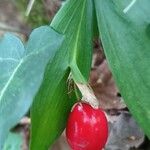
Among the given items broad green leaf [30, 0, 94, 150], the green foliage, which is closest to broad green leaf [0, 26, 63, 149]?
broad green leaf [30, 0, 94, 150]

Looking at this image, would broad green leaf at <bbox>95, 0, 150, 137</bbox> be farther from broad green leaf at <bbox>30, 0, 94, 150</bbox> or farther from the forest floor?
the forest floor

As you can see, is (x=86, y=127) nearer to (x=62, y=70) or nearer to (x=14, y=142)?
(x=62, y=70)

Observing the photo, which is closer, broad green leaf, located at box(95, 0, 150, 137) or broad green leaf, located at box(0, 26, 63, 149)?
broad green leaf, located at box(0, 26, 63, 149)

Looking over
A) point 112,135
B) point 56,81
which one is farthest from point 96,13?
point 112,135

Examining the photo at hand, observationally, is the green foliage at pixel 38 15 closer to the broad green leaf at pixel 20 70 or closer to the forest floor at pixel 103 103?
the forest floor at pixel 103 103

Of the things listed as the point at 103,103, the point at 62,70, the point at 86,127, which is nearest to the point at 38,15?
the point at 103,103

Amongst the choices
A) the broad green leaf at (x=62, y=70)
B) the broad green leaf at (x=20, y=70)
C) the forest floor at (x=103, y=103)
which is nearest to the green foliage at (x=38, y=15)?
the forest floor at (x=103, y=103)
